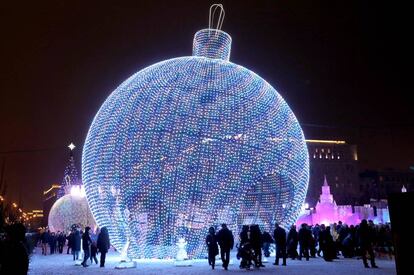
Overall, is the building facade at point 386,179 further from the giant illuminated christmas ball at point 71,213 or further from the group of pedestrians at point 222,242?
the group of pedestrians at point 222,242

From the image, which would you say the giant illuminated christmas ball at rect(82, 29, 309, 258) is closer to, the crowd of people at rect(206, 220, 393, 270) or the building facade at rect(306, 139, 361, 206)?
the crowd of people at rect(206, 220, 393, 270)

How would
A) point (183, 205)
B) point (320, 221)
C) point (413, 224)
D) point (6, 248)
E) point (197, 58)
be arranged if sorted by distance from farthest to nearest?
point (320, 221), point (197, 58), point (183, 205), point (6, 248), point (413, 224)

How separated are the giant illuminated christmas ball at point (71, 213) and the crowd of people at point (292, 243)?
14101 millimetres

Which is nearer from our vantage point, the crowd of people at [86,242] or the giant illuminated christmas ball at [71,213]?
the crowd of people at [86,242]

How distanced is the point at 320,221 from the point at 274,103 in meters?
29.7

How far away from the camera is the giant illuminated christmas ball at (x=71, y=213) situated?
88.7ft

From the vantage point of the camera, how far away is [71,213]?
27.1 m

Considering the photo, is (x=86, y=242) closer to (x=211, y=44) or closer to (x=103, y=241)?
(x=103, y=241)

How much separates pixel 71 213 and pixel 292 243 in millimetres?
15741

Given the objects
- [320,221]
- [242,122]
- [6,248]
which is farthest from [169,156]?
[320,221]

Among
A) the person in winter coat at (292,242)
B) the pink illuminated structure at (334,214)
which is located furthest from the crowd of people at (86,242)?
the pink illuminated structure at (334,214)

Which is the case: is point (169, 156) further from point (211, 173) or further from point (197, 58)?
point (197, 58)

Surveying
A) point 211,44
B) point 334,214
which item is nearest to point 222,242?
point 211,44

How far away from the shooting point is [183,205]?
12312 mm
